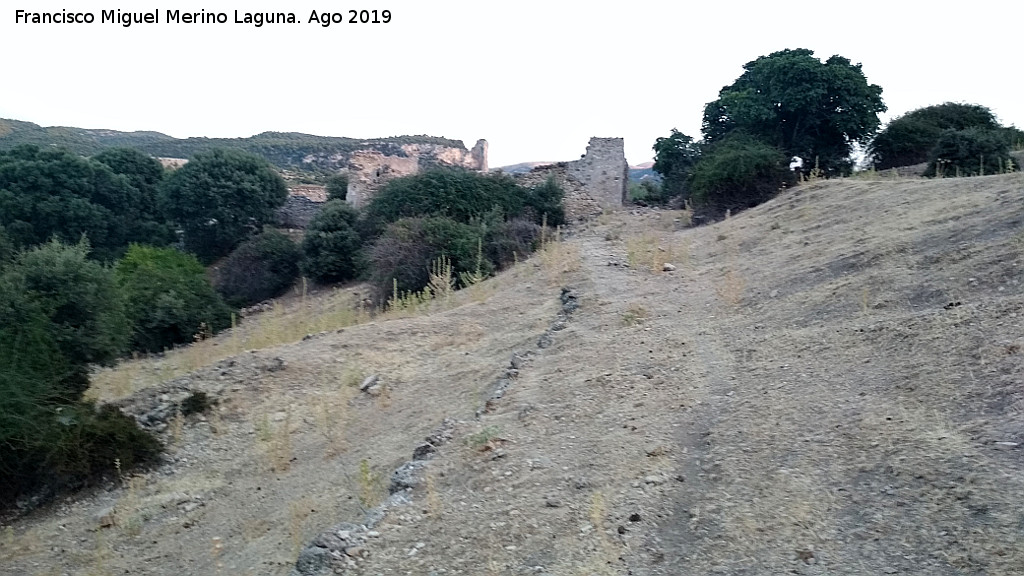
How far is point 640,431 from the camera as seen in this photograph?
5.45 m

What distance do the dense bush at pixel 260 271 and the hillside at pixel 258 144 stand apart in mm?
28153

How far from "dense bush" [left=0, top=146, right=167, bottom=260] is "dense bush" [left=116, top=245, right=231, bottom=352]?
1004 cm

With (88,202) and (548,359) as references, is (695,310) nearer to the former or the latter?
(548,359)

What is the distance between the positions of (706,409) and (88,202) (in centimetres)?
2853

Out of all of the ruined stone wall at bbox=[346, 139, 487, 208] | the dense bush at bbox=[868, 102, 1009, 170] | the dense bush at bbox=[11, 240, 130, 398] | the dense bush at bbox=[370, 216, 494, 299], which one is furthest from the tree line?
the dense bush at bbox=[11, 240, 130, 398]

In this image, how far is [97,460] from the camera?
7754mm

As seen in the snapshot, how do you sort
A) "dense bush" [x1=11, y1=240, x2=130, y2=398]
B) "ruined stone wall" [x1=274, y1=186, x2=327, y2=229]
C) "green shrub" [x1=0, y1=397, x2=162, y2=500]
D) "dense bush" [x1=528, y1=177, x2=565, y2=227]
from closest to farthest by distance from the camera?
1. "green shrub" [x1=0, y1=397, x2=162, y2=500]
2. "dense bush" [x1=11, y1=240, x2=130, y2=398]
3. "dense bush" [x1=528, y1=177, x2=565, y2=227]
4. "ruined stone wall" [x1=274, y1=186, x2=327, y2=229]

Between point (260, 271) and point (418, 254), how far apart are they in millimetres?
9932

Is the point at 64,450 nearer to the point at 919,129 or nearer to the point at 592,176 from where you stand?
the point at 592,176

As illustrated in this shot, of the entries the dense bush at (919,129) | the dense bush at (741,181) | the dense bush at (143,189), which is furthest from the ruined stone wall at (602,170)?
the dense bush at (143,189)

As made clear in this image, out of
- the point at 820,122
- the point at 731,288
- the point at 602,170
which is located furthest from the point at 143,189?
the point at 731,288

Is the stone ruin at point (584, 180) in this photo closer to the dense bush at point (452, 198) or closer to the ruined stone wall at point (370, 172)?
the ruined stone wall at point (370, 172)

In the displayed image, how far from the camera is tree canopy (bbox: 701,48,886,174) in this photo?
23000mm

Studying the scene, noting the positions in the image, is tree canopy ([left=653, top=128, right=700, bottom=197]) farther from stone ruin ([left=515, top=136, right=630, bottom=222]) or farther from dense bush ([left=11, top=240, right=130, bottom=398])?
dense bush ([left=11, top=240, right=130, bottom=398])
